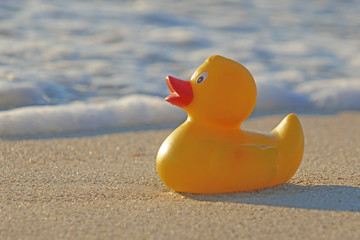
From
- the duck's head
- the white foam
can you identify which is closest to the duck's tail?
the duck's head

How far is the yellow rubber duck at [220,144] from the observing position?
7.19 ft

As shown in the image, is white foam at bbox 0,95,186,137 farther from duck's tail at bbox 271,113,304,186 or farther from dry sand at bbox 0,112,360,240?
duck's tail at bbox 271,113,304,186

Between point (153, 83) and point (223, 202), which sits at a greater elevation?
point (223, 202)

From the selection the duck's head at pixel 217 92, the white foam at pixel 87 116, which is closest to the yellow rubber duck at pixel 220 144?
the duck's head at pixel 217 92

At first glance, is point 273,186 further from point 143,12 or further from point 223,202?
point 143,12

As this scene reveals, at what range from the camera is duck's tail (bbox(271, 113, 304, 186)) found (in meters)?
2.30

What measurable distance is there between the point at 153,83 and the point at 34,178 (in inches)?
107

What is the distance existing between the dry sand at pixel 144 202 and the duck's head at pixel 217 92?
0.34 metres

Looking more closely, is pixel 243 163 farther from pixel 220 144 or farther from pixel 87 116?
pixel 87 116

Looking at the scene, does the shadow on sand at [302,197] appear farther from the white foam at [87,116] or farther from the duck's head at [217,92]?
the white foam at [87,116]

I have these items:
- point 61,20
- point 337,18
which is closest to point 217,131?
point 61,20

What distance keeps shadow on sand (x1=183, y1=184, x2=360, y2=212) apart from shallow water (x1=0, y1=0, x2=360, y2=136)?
1.97 m

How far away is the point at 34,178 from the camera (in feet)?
8.62

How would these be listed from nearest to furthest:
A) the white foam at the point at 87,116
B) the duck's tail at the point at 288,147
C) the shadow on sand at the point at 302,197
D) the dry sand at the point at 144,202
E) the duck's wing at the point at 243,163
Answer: the dry sand at the point at 144,202 → the shadow on sand at the point at 302,197 → the duck's wing at the point at 243,163 → the duck's tail at the point at 288,147 → the white foam at the point at 87,116
